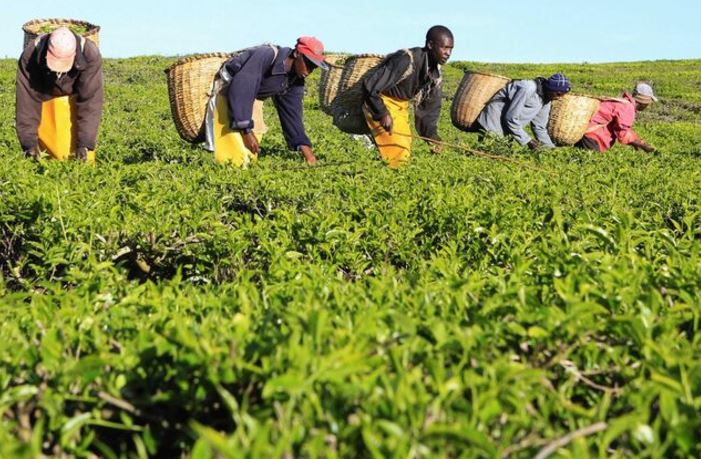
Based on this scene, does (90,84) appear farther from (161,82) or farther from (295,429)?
(161,82)

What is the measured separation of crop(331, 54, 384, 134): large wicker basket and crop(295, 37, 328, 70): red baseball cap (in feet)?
3.78

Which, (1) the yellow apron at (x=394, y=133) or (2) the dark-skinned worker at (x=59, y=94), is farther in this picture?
(1) the yellow apron at (x=394, y=133)

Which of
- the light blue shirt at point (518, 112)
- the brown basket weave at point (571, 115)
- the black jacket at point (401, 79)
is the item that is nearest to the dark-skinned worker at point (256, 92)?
the black jacket at point (401, 79)

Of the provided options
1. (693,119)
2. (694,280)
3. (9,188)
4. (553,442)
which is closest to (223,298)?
(553,442)

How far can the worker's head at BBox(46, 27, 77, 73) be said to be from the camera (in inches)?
229

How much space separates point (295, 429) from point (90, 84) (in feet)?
17.7

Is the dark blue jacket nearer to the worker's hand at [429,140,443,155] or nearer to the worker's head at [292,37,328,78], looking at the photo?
the worker's head at [292,37,328,78]

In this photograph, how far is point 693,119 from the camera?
90.9 feet

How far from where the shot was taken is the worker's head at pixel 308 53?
649cm

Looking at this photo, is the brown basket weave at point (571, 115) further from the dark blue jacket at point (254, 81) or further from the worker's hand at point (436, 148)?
the dark blue jacket at point (254, 81)

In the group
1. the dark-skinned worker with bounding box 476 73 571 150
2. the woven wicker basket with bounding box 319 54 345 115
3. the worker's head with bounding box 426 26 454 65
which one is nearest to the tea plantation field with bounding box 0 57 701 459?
the worker's head with bounding box 426 26 454 65

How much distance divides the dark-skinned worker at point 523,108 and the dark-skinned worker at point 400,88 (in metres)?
2.09

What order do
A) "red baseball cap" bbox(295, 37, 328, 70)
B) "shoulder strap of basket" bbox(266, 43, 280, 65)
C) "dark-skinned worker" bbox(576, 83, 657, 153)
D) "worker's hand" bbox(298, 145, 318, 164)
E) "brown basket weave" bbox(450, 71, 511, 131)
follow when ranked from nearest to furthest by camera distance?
1. "red baseball cap" bbox(295, 37, 328, 70)
2. "shoulder strap of basket" bbox(266, 43, 280, 65)
3. "worker's hand" bbox(298, 145, 318, 164)
4. "brown basket weave" bbox(450, 71, 511, 131)
5. "dark-skinned worker" bbox(576, 83, 657, 153)

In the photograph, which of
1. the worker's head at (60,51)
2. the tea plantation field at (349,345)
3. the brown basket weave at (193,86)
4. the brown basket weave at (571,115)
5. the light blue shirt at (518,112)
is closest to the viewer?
the tea plantation field at (349,345)
